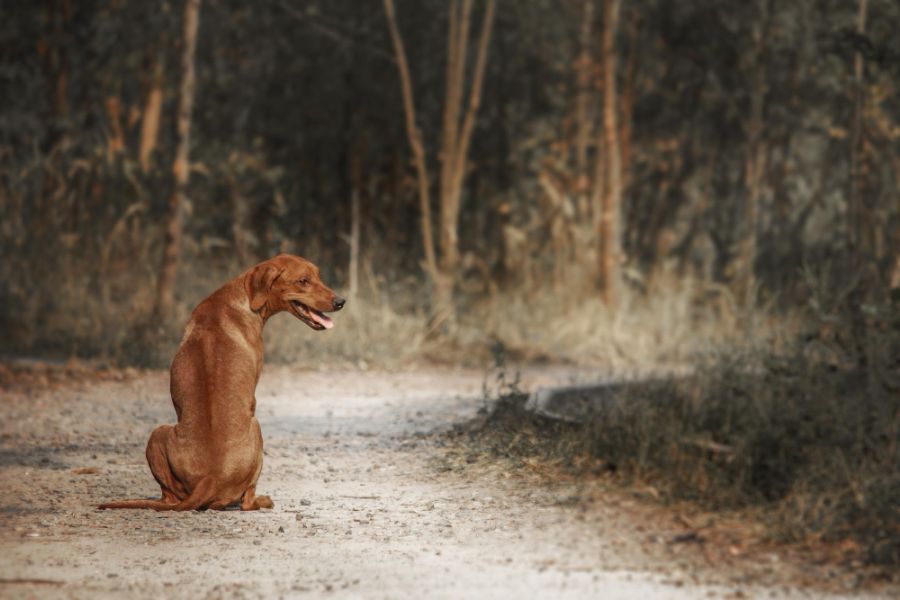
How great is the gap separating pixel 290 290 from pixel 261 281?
0.18m

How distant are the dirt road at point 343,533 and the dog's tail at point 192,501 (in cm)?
9

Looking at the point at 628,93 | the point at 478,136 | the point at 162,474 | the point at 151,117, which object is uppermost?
the point at 628,93

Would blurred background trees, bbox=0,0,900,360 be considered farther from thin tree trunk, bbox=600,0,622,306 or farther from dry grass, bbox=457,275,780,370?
dry grass, bbox=457,275,780,370

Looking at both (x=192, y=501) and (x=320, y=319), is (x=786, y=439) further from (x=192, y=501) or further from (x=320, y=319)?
(x=192, y=501)

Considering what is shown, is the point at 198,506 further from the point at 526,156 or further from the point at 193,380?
the point at 526,156

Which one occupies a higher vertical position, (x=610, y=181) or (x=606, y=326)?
(x=610, y=181)

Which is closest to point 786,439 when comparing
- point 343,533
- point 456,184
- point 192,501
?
point 343,533

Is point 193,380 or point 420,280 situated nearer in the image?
point 193,380

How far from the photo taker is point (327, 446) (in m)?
11.3

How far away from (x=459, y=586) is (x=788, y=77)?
2098 centimetres

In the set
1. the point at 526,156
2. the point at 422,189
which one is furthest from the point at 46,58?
the point at 526,156

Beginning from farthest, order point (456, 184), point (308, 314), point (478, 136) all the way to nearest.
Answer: point (478, 136) → point (456, 184) → point (308, 314)

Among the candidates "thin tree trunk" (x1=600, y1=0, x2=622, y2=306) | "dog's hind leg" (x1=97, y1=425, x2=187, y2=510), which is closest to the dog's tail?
"dog's hind leg" (x1=97, y1=425, x2=187, y2=510)

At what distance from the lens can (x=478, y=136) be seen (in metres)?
25.7
